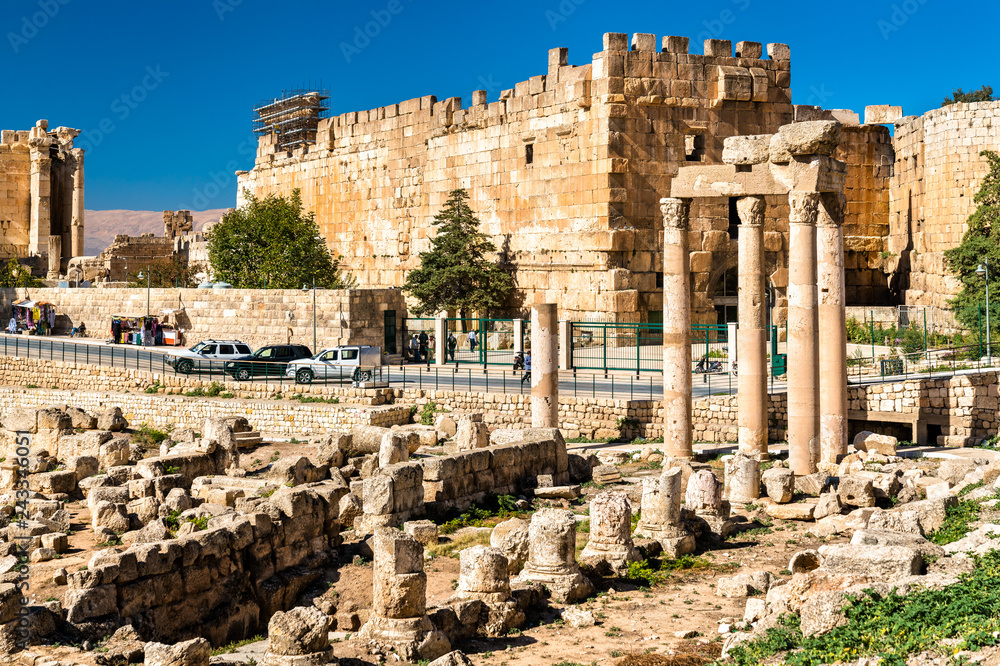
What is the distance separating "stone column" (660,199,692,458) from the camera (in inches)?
827

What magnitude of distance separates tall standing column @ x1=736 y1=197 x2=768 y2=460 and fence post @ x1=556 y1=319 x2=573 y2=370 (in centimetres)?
1076

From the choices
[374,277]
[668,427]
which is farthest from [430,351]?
[668,427]

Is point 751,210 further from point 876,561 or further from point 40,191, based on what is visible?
point 40,191

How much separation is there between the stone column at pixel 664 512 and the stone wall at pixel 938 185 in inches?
867

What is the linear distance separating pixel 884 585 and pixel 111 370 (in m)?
29.6

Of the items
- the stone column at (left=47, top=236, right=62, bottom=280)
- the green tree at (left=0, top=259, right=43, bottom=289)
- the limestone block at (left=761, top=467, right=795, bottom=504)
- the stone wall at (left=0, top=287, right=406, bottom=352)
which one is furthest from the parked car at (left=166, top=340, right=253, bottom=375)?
the stone column at (left=47, top=236, right=62, bottom=280)

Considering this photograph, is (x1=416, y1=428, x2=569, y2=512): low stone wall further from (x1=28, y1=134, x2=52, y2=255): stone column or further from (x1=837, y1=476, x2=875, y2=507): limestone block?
(x1=28, y1=134, x2=52, y2=255): stone column

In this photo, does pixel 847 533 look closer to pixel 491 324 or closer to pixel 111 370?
pixel 491 324

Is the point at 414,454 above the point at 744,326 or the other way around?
the other way around

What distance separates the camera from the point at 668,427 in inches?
843

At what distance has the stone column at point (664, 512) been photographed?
15516 mm

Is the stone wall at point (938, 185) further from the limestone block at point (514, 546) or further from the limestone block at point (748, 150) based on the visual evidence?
the limestone block at point (514, 546)

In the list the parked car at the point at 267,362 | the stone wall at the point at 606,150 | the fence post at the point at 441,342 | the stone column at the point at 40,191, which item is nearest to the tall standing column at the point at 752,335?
the stone wall at the point at 606,150

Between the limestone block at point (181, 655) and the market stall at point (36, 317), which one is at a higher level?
the market stall at point (36, 317)
